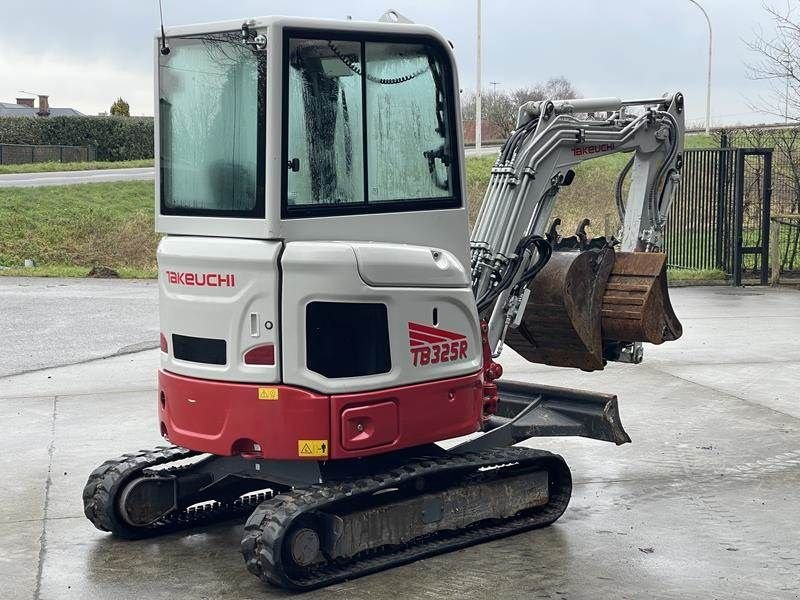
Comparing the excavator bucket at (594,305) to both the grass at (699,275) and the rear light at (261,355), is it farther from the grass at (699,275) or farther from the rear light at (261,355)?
the grass at (699,275)

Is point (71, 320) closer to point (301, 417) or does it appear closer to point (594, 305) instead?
point (594, 305)

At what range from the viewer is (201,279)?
244 inches

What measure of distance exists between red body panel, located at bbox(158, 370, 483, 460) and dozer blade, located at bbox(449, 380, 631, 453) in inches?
38.9

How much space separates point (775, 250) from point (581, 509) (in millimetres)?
13098

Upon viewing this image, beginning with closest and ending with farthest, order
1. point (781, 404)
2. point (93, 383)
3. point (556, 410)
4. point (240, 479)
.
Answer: point (240, 479) < point (556, 410) < point (781, 404) < point (93, 383)

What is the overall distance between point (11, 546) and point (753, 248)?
15.2 m

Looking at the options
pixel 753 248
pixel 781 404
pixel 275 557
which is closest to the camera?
pixel 275 557

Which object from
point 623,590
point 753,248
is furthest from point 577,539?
point 753,248

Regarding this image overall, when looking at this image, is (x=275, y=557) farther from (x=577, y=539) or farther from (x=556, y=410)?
(x=556, y=410)

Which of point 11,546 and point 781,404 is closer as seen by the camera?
point 11,546

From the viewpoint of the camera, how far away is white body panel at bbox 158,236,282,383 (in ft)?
19.5

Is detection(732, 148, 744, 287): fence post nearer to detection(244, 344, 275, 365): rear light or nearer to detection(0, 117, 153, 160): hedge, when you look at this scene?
detection(244, 344, 275, 365): rear light

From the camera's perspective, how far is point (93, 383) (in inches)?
457

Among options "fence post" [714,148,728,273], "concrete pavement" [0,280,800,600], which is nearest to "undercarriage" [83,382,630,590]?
"concrete pavement" [0,280,800,600]
